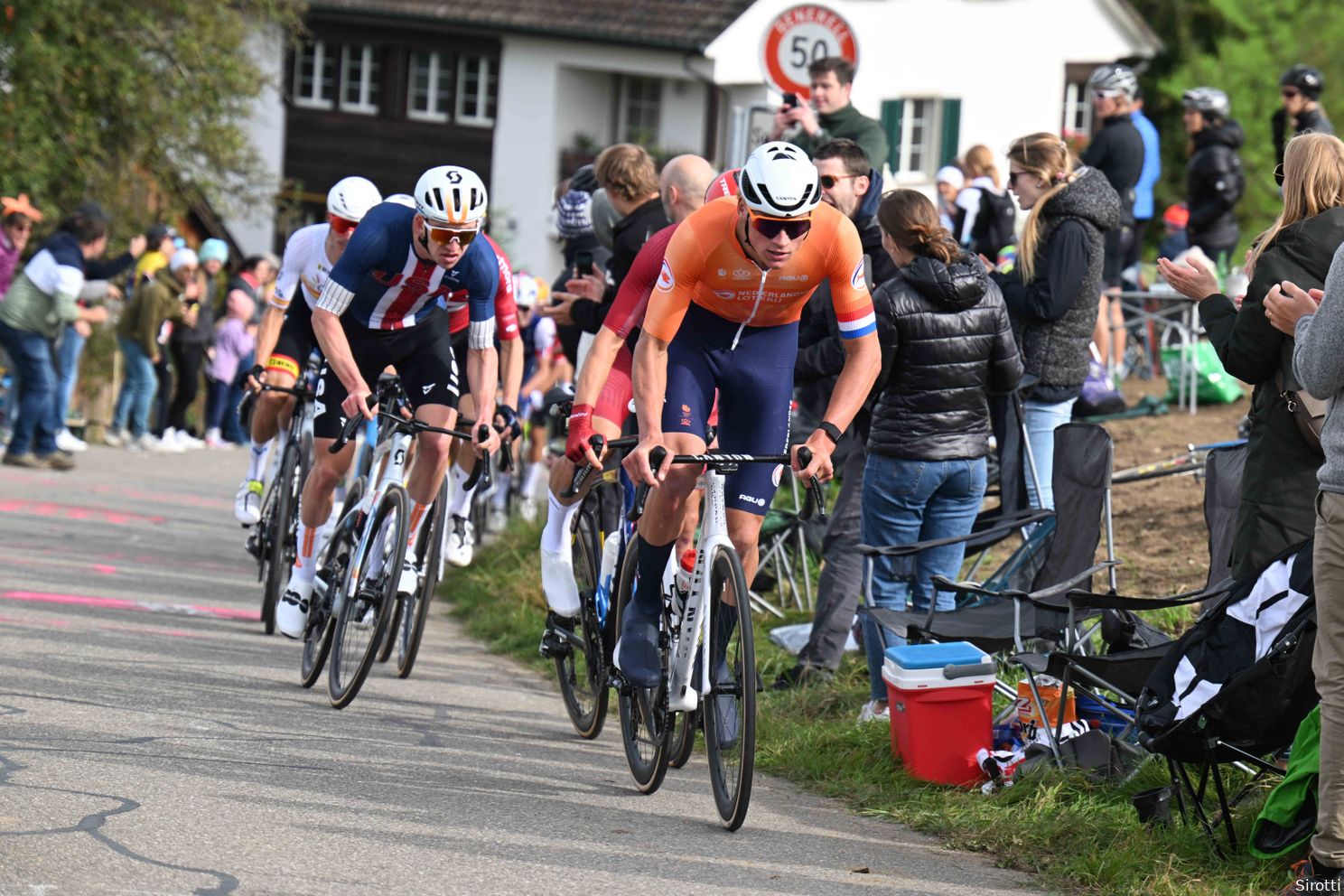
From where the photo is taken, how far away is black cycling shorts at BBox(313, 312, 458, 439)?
30.4 feet

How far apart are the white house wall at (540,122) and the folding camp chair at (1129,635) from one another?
4090 cm

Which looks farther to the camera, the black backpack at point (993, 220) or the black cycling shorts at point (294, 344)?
the black backpack at point (993, 220)

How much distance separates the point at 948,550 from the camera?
28.5 ft

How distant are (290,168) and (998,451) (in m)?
41.9

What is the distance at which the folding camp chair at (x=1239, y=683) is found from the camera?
5.87 m

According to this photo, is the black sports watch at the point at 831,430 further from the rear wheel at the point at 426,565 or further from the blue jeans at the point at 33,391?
the blue jeans at the point at 33,391

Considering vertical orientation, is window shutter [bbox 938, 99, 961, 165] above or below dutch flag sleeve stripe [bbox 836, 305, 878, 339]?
above

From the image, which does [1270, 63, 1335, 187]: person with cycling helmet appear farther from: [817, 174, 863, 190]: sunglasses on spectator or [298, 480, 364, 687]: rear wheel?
[298, 480, 364, 687]: rear wheel

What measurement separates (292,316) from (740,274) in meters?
4.99

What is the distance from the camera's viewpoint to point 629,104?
4984 centimetres

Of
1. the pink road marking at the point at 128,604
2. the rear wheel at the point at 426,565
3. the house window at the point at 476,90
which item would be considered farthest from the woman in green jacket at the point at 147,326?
the house window at the point at 476,90

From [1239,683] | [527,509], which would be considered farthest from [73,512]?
[1239,683]

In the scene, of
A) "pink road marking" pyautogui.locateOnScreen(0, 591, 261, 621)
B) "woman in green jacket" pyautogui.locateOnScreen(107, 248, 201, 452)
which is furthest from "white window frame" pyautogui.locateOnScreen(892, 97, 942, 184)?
"pink road marking" pyautogui.locateOnScreen(0, 591, 261, 621)

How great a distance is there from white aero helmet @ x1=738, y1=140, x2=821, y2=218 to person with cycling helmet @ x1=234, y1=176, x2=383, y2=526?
4.27 m
